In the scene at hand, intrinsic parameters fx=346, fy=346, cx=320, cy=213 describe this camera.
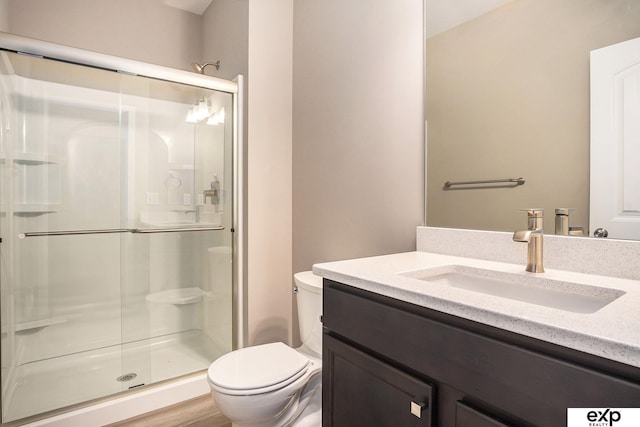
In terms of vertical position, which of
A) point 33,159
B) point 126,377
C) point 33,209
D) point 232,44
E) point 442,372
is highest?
point 232,44

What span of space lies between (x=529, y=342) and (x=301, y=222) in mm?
1673

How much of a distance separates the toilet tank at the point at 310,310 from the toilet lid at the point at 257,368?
94 millimetres

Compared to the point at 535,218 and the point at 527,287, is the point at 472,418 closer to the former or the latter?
the point at 527,287

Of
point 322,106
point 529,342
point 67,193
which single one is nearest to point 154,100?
point 67,193

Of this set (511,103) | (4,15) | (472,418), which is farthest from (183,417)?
(4,15)

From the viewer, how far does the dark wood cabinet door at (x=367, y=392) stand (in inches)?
31.0

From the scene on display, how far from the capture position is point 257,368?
146cm

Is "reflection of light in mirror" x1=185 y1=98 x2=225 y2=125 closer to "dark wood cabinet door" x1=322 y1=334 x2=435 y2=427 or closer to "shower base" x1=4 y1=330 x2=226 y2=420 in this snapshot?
"shower base" x1=4 y1=330 x2=226 y2=420

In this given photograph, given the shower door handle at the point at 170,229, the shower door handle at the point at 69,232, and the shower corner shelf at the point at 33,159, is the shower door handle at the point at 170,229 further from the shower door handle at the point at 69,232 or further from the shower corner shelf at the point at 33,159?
the shower corner shelf at the point at 33,159

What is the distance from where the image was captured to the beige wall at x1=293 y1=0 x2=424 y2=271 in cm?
153

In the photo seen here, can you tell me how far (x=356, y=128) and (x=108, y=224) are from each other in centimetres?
149

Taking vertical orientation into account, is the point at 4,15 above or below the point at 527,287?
above

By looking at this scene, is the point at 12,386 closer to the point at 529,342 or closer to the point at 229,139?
the point at 229,139

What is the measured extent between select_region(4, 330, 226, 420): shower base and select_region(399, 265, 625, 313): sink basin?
161 centimetres
